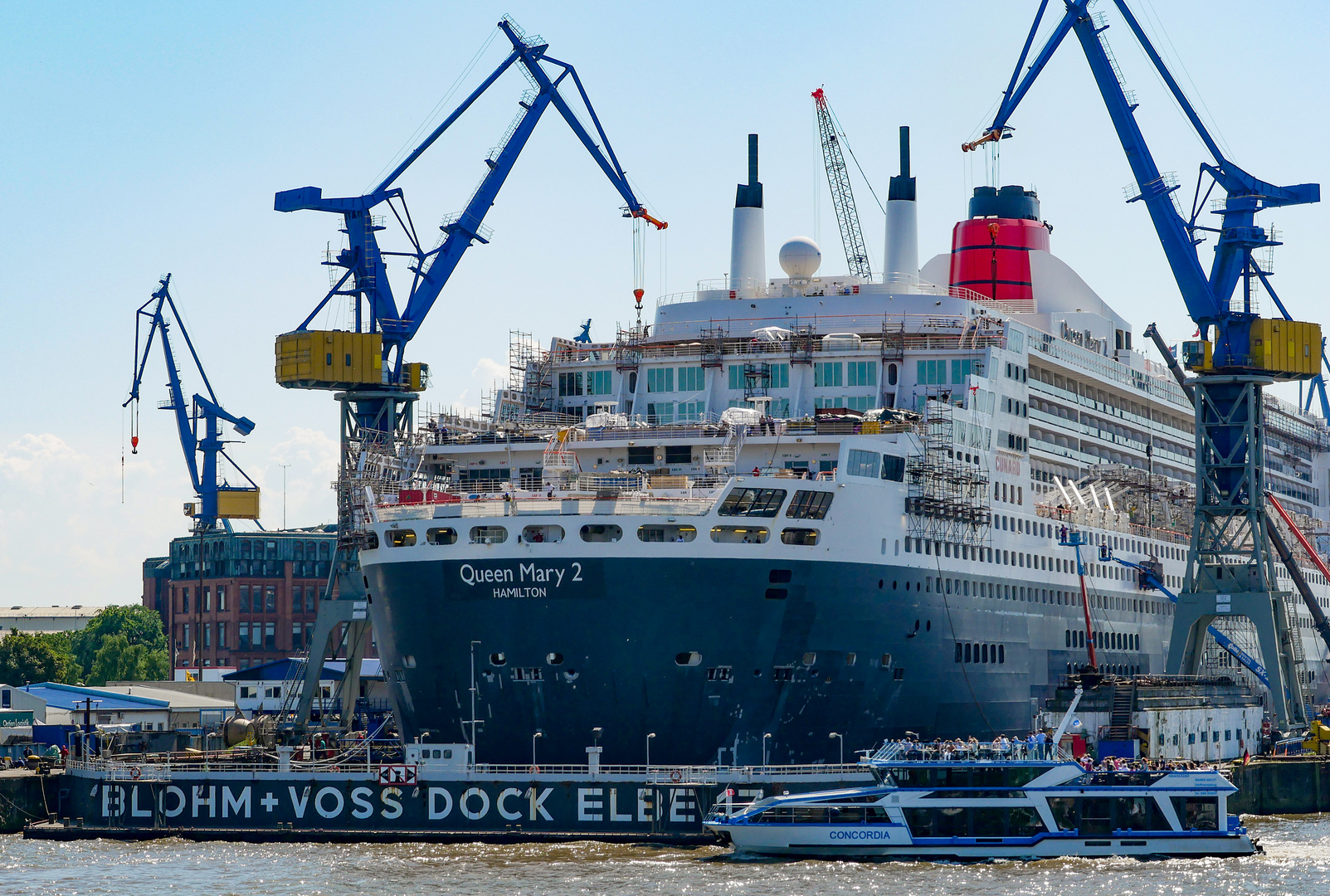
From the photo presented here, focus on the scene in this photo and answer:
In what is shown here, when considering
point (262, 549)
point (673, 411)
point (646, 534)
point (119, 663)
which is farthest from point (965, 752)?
point (119, 663)

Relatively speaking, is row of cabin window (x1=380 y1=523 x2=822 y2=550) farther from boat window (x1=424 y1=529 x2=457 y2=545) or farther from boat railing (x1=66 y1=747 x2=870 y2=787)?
boat railing (x1=66 y1=747 x2=870 y2=787)

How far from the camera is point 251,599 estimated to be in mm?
144000

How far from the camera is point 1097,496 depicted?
2955 inches

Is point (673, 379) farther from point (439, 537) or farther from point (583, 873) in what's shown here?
point (583, 873)

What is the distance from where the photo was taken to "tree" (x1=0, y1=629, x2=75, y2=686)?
395ft

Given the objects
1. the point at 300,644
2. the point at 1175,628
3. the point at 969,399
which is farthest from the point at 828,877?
the point at 300,644

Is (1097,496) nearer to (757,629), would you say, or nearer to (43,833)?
(757,629)

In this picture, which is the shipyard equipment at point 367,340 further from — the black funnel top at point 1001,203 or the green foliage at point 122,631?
the green foliage at point 122,631

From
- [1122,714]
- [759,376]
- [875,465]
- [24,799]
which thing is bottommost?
[24,799]

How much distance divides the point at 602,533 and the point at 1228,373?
29409mm

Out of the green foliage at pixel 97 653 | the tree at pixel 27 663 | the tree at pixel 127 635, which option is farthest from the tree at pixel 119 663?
the tree at pixel 27 663

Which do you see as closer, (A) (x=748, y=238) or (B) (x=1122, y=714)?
(B) (x=1122, y=714)

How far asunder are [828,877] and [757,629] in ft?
26.1

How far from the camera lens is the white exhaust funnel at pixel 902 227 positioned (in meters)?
77.8
